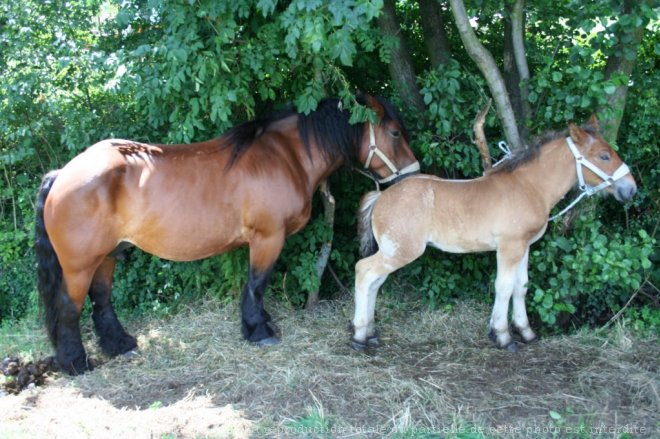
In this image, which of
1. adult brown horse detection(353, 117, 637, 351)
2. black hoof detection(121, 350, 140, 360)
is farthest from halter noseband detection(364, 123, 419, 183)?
black hoof detection(121, 350, 140, 360)

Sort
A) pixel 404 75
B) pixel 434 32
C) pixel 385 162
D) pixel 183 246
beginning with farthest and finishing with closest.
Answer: pixel 434 32, pixel 404 75, pixel 385 162, pixel 183 246

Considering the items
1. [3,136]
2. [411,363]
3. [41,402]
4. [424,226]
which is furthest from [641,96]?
[3,136]

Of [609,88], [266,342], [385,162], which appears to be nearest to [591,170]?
[609,88]

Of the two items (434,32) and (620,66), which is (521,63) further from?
(434,32)

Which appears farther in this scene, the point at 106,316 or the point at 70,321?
the point at 106,316

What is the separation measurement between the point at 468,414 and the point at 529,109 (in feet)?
9.33

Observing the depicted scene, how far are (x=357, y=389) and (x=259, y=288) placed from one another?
1282 millimetres

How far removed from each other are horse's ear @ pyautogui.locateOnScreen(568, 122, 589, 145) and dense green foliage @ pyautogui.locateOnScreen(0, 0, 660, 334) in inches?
11.4

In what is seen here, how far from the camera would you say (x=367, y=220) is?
4.95m

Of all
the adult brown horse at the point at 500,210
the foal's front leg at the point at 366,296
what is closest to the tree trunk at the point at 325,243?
the adult brown horse at the point at 500,210

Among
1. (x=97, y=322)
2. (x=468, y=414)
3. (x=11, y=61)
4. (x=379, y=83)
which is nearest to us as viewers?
(x=468, y=414)

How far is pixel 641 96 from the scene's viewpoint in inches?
202

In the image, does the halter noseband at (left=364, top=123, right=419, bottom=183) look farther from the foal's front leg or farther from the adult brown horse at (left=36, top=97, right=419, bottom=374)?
the foal's front leg

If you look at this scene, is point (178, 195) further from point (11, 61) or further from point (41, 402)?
point (11, 61)
